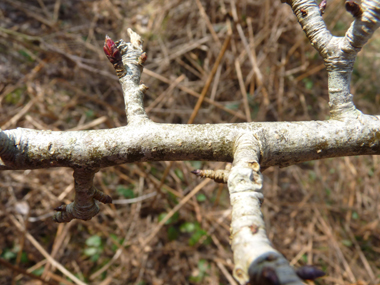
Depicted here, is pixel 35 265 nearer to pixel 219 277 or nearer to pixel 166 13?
pixel 219 277

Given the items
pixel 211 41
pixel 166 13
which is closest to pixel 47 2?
pixel 166 13

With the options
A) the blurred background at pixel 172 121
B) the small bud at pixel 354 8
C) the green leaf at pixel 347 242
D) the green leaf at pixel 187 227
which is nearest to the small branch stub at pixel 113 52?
the small bud at pixel 354 8

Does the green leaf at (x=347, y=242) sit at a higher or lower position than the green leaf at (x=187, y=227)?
lower

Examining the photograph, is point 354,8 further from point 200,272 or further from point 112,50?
point 200,272

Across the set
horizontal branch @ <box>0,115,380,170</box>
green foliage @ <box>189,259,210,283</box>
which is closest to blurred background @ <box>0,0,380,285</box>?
green foliage @ <box>189,259,210,283</box>

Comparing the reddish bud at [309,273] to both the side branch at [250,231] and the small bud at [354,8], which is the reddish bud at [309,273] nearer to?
the side branch at [250,231]

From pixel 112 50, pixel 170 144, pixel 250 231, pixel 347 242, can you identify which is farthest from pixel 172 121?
pixel 250 231
